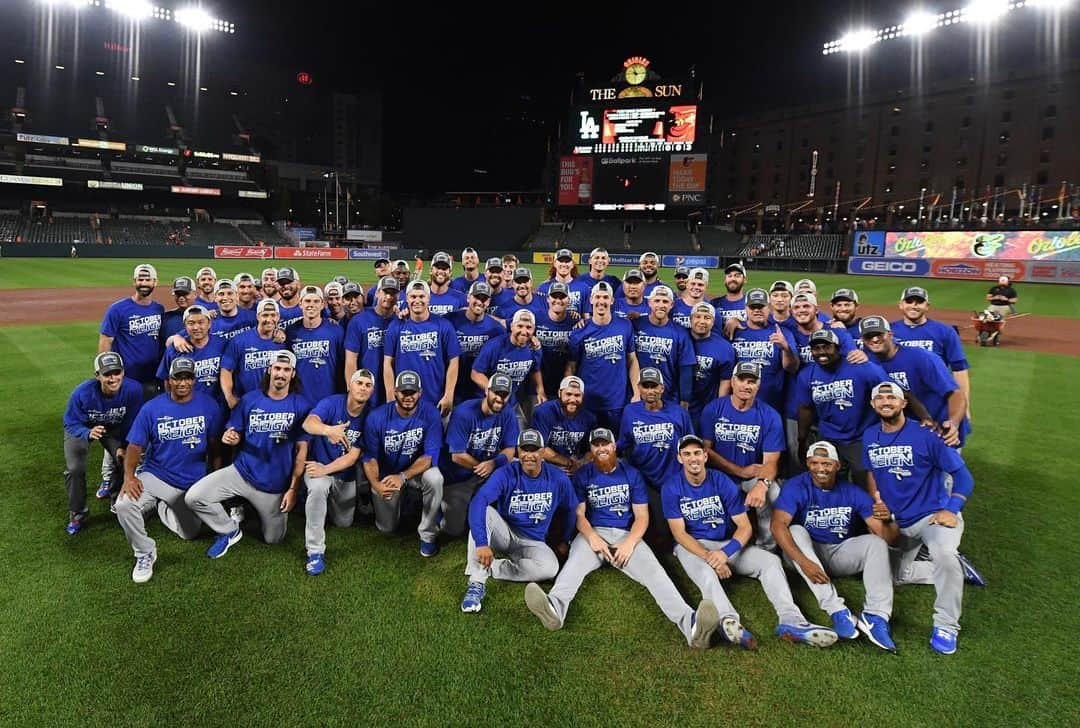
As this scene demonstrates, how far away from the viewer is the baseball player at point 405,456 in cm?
594

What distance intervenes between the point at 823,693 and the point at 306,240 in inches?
2738

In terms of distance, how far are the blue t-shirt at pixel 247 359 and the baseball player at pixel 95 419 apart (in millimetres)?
963

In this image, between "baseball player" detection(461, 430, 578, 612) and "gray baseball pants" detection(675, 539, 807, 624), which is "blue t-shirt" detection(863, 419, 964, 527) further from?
"baseball player" detection(461, 430, 578, 612)

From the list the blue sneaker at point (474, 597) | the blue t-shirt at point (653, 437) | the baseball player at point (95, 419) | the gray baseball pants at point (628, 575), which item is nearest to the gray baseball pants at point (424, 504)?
the blue sneaker at point (474, 597)

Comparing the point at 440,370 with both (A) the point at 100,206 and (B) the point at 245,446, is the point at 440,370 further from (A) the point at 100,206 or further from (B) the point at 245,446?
(A) the point at 100,206

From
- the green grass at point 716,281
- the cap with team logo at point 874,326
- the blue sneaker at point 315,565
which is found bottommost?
the blue sneaker at point 315,565

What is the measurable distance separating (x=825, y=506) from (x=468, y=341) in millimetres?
4335

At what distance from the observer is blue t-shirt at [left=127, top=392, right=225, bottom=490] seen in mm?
5883

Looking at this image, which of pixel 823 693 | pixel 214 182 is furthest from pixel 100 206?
pixel 823 693

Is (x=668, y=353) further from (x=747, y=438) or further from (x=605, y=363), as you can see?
(x=747, y=438)

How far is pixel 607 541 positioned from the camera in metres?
5.57

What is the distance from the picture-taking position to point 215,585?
526cm

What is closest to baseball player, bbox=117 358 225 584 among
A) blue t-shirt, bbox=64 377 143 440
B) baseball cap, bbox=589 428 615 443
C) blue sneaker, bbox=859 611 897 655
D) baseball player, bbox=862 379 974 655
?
blue t-shirt, bbox=64 377 143 440

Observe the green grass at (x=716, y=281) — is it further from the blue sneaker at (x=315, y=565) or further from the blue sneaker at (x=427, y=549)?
the blue sneaker at (x=315, y=565)
